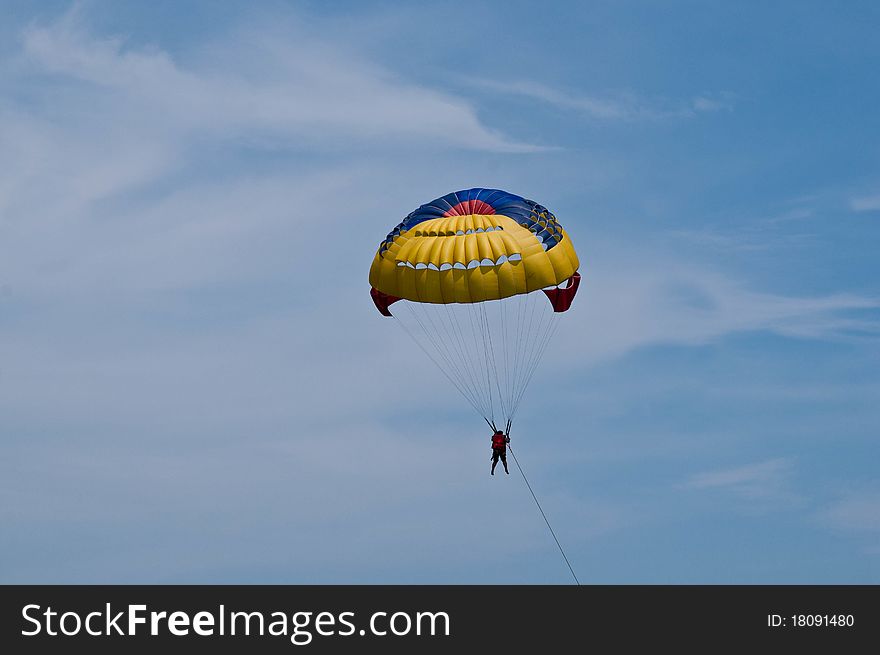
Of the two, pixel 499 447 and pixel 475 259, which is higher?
pixel 475 259

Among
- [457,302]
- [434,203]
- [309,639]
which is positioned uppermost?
[434,203]

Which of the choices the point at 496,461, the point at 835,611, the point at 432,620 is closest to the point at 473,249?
the point at 496,461

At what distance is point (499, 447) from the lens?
57906 millimetres

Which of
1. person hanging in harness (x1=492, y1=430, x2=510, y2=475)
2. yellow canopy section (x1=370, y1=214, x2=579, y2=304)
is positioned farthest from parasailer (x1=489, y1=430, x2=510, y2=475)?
yellow canopy section (x1=370, y1=214, x2=579, y2=304)

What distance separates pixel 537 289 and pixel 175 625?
659 inches

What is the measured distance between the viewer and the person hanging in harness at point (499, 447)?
57.9 metres

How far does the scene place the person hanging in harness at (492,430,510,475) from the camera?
57.9 metres

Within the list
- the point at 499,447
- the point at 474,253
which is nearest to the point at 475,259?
the point at 474,253

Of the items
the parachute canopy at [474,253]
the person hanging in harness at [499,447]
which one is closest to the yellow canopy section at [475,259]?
the parachute canopy at [474,253]

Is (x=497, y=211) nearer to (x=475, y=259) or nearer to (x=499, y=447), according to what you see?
(x=475, y=259)

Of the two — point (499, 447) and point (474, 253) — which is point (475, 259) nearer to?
point (474, 253)

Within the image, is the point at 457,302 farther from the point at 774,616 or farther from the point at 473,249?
the point at 774,616

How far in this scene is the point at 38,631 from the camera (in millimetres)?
50938

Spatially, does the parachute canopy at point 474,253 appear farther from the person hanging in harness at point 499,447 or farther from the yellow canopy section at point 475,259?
the person hanging in harness at point 499,447
